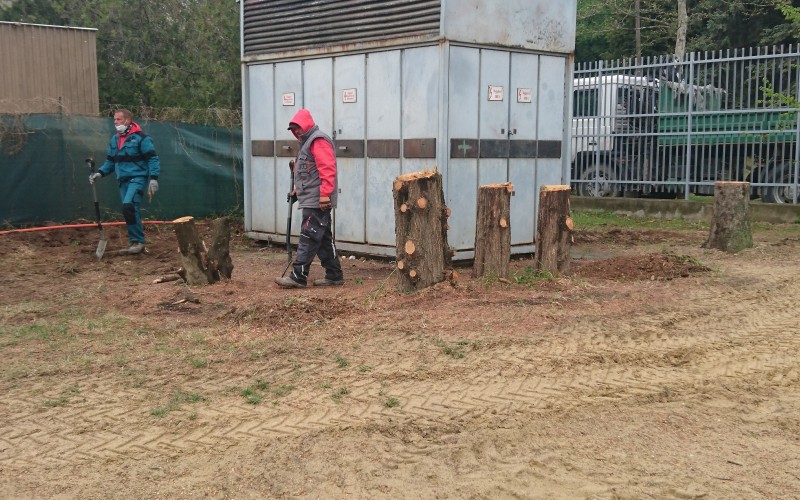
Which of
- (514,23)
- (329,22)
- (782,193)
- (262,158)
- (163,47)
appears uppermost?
(163,47)

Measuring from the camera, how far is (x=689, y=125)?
15.0m

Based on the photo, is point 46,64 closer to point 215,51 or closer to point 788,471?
point 215,51

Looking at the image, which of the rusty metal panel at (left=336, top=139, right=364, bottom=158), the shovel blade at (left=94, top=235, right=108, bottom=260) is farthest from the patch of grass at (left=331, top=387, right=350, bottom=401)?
the shovel blade at (left=94, top=235, right=108, bottom=260)

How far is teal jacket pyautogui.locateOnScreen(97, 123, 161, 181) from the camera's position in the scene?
35.7 ft

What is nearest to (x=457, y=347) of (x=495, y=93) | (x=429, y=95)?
(x=429, y=95)

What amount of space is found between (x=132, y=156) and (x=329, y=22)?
10.1 feet

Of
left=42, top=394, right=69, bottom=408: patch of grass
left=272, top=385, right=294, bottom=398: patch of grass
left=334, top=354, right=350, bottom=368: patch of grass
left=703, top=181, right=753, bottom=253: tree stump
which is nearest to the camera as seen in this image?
left=42, top=394, right=69, bottom=408: patch of grass

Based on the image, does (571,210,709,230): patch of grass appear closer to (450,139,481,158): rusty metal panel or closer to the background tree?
(450,139,481,158): rusty metal panel

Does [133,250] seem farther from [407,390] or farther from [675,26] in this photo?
[675,26]

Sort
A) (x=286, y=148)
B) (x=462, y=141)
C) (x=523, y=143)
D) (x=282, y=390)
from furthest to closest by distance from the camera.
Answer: (x=286, y=148), (x=523, y=143), (x=462, y=141), (x=282, y=390)

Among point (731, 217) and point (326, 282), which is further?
point (731, 217)

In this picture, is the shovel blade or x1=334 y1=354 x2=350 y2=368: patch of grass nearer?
x1=334 y1=354 x2=350 y2=368: patch of grass

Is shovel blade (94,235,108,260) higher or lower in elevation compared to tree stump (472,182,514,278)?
lower

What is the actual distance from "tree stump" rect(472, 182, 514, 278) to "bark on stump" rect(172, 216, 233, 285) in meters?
2.61
